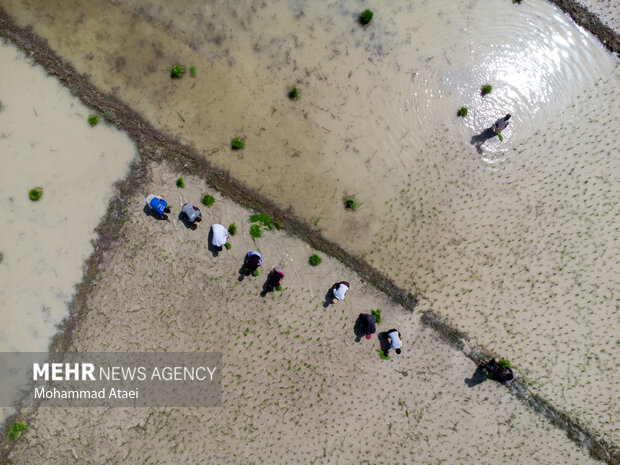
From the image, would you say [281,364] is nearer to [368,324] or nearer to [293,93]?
[368,324]

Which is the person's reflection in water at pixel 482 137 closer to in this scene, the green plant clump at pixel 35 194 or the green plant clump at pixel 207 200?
the green plant clump at pixel 207 200

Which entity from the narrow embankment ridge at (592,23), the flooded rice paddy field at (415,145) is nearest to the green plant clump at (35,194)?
the flooded rice paddy field at (415,145)

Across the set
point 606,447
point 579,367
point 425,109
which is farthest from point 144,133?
point 606,447

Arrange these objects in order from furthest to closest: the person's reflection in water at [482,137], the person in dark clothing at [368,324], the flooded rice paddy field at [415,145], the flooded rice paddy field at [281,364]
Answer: the person's reflection in water at [482,137]
the flooded rice paddy field at [415,145]
the flooded rice paddy field at [281,364]
the person in dark clothing at [368,324]

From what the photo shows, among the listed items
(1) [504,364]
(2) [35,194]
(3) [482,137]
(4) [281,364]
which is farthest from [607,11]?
(2) [35,194]

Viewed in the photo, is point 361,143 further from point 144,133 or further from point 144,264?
point 144,264

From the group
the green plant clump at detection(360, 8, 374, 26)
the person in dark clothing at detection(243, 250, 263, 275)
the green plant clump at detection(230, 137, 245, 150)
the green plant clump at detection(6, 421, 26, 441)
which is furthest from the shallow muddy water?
the green plant clump at detection(360, 8, 374, 26)

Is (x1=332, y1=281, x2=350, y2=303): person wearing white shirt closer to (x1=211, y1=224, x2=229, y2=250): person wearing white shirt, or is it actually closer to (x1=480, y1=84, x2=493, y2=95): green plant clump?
(x1=211, y1=224, x2=229, y2=250): person wearing white shirt
